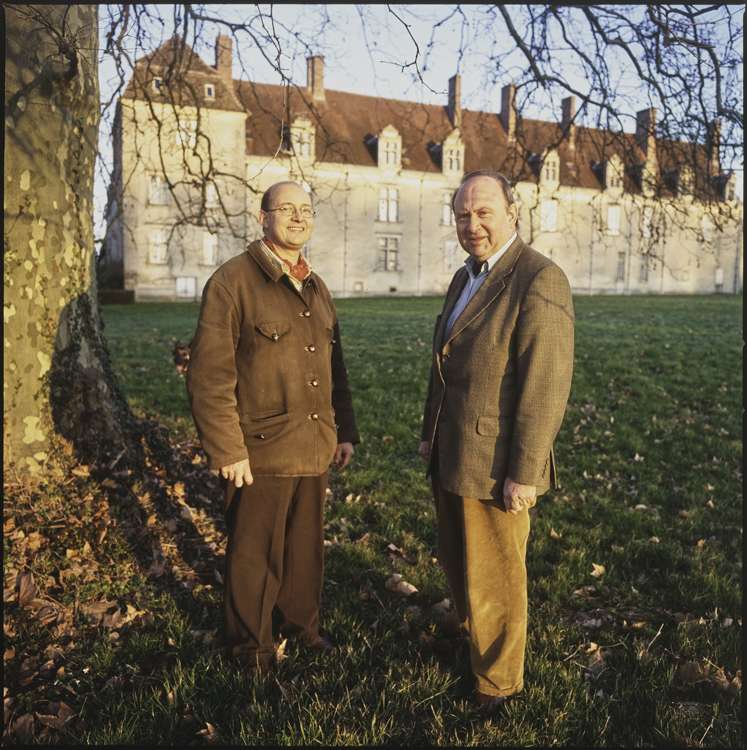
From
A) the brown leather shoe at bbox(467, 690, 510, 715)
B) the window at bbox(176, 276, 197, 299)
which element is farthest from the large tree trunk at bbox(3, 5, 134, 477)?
the window at bbox(176, 276, 197, 299)

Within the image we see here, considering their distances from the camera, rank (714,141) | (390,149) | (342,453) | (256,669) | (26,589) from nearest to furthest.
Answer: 1. (256,669)
2. (26,589)
3. (342,453)
4. (714,141)
5. (390,149)

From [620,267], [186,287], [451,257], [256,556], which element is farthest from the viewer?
[620,267]

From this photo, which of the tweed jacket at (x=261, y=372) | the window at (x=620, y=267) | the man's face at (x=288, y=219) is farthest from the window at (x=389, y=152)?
the tweed jacket at (x=261, y=372)

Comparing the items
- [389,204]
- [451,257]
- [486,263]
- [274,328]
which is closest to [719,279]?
[451,257]

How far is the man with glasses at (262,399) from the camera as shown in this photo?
3150 mm

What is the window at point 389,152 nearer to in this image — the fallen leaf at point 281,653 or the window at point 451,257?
the window at point 451,257

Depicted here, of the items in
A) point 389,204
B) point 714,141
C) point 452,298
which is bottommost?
point 452,298

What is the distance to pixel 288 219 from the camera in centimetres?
328

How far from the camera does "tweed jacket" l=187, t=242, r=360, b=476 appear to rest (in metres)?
3.13

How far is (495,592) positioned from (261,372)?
5.34 ft

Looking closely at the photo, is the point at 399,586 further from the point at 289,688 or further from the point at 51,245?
the point at 51,245

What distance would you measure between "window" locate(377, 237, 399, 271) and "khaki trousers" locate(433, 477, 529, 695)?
125ft

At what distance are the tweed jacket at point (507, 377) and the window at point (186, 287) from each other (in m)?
34.0

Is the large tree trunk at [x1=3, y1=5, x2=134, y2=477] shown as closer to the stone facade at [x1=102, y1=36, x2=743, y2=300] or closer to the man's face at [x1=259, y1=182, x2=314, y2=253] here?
the man's face at [x1=259, y1=182, x2=314, y2=253]
